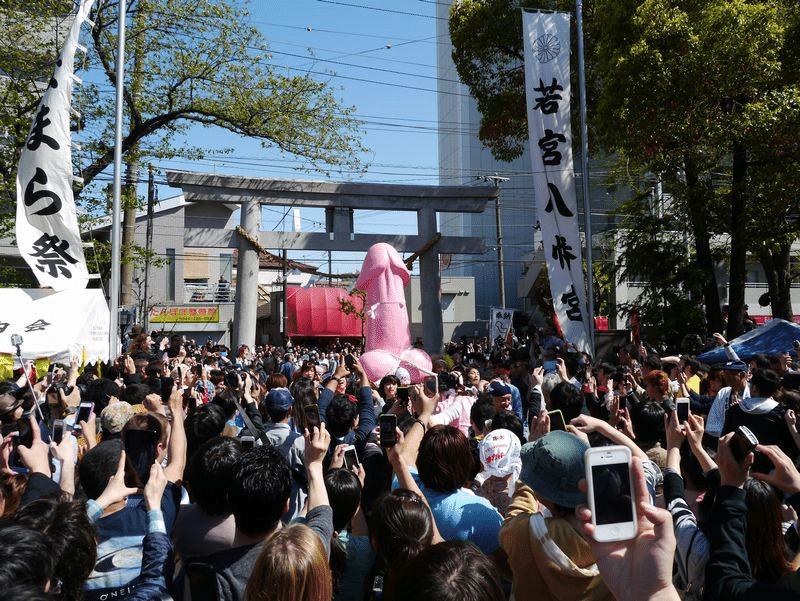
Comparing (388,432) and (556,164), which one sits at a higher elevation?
(556,164)

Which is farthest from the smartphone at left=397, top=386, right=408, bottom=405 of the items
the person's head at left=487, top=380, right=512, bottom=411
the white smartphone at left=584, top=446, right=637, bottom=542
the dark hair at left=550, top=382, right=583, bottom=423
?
the white smartphone at left=584, top=446, right=637, bottom=542

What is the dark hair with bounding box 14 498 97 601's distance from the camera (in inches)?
90.7

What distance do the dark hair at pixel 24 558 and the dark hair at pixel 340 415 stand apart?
314 cm

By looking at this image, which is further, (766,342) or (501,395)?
(766,342)

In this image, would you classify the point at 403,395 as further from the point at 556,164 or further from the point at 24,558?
the point at 556,164

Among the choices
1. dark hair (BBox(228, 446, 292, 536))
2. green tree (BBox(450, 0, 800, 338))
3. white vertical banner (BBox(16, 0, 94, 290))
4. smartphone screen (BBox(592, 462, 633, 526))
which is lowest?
dark hair (BBox(228, 446, 292, 536))

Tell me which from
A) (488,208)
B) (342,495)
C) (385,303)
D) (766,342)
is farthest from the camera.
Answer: (488,208)

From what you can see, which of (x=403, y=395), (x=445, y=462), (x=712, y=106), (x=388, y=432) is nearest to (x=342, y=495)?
(x=388, y=432)

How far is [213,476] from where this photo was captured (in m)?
3.03

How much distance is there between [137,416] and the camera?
3945 mm

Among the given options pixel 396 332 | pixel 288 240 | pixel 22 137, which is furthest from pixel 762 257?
pixel 22 137

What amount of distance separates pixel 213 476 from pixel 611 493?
5.88ft

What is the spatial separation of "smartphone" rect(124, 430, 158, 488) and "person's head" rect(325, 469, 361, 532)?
2.67ft

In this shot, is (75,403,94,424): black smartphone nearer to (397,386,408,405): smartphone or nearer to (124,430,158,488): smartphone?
(124,430,158,488): smartphone
